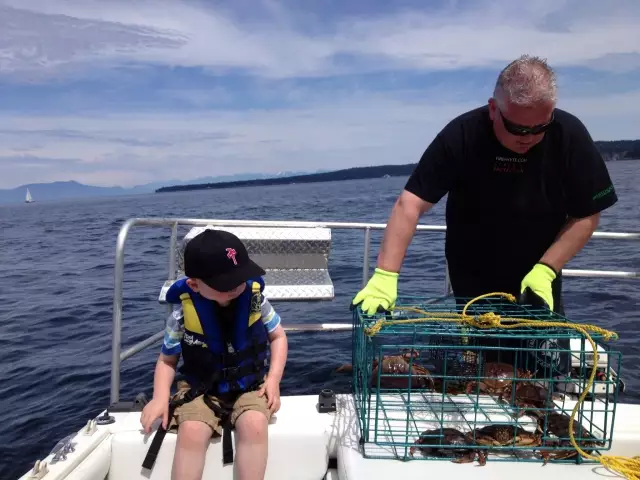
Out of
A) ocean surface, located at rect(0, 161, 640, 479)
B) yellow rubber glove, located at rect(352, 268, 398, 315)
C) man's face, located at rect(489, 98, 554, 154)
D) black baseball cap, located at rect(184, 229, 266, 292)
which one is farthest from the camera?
ocean surface, located at rect(0, 161, 640, 479)

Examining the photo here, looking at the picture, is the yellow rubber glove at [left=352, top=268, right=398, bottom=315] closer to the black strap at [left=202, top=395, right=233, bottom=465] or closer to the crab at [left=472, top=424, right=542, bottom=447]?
the crab at [left=472, top=424, right=542, bottom=447]

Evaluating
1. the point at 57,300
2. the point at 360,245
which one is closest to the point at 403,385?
the point at 57,300

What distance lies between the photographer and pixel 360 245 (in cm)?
1562

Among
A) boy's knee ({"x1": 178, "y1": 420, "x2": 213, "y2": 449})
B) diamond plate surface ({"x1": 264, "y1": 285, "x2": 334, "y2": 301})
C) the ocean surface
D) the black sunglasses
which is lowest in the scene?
the ocean surface

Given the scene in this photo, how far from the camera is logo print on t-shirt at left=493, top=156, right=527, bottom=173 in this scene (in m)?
2.96

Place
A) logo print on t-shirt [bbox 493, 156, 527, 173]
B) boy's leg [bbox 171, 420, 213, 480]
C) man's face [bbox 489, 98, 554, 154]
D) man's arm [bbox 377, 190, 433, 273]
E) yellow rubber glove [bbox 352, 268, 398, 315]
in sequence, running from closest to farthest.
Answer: boy's leg [bbox 171, 420, 213, 480]
man's face [bbox 489, 98, 554, 154]
yellow rubber glove [bbox 352, 268, 398, 315]
man's arm [bbox 377, 190, 433, 273]
logo print on t-shirt [bbox 493, 156, 527, 173]

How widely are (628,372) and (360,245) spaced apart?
963 centimetres

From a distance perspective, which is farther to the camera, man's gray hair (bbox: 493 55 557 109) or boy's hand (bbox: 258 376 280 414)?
boy's hand (bbox: 258 376 280 414)

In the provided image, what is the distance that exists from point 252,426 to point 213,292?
706 mm

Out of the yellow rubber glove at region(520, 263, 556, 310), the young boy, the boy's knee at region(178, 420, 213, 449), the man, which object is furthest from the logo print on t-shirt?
the boy's knee at region(178, 420, 213, 449)

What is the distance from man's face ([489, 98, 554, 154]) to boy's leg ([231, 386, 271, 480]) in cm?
194

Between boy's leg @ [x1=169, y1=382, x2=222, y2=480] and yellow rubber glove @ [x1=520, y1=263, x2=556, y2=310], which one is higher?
yellow rubber glove @ [x1=520, y1=263, x2=556, y2=310]

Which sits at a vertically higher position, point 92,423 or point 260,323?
point 260,323

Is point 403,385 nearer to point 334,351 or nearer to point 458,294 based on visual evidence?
point 458,294
